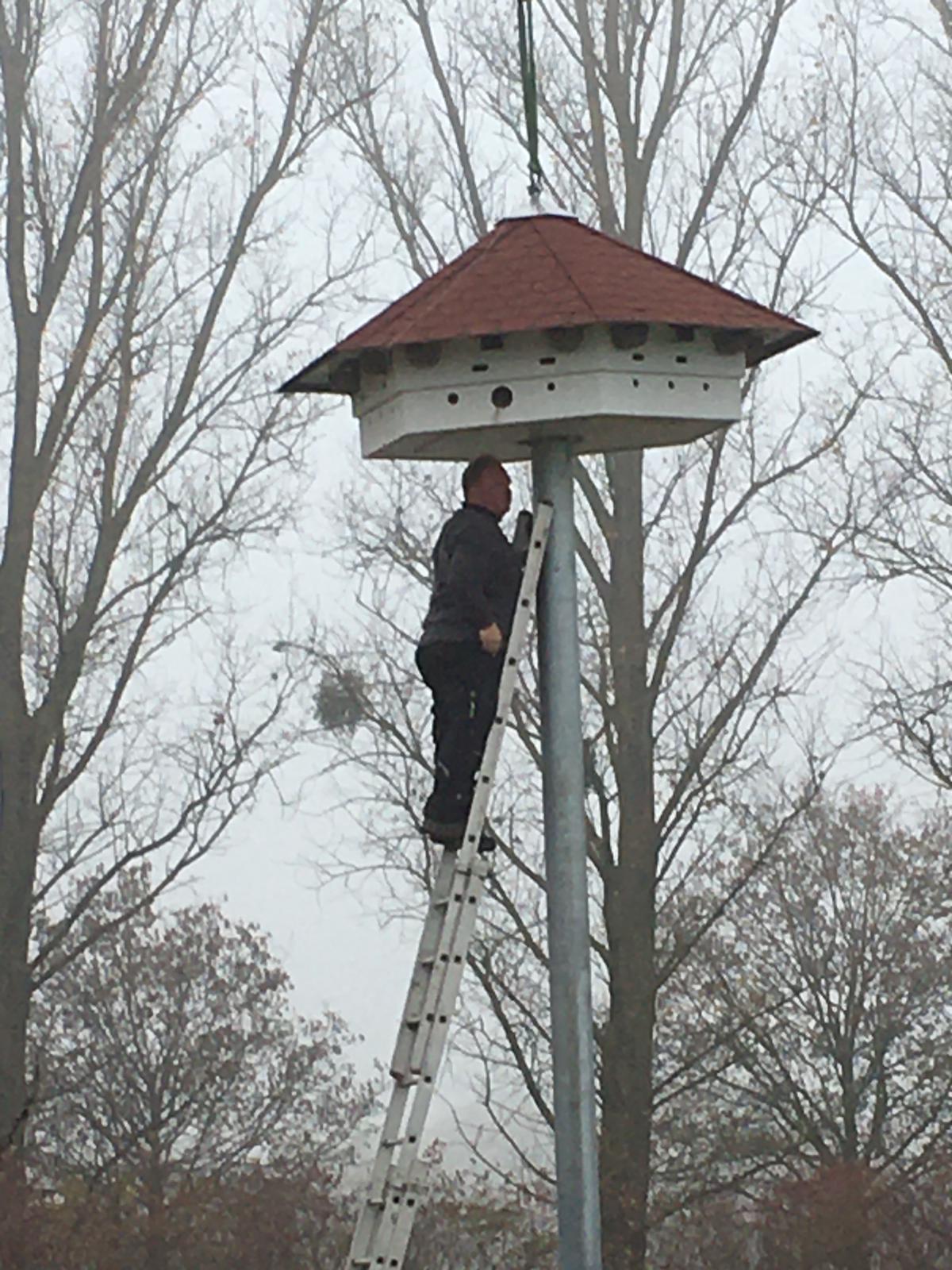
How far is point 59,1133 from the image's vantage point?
747 inches

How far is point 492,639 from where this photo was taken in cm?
520

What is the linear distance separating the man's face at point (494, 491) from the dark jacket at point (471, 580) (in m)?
0.04

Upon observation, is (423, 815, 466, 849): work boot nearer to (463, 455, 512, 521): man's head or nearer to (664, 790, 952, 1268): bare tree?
(463, 455, 512, 521): man's head

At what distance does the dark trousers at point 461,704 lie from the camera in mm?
5266

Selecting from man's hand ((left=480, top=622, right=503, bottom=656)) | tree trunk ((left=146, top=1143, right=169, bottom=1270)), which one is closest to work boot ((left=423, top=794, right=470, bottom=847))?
man's hand ((left=480, top=622, right=503, bottom=656))

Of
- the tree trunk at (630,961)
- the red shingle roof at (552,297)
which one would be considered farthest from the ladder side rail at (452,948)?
the tree trunk at (630,961)

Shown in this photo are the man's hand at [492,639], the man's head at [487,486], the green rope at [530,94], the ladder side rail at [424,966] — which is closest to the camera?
the ladder side rail at [424,966]

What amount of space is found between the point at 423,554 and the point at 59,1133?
8523 mm

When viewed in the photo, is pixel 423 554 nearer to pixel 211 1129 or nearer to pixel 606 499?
pixel 606 499

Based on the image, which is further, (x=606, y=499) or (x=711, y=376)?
(x=606, y=499)

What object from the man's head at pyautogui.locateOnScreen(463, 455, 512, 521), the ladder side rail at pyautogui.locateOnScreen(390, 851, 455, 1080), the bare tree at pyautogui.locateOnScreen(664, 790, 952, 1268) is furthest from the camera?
the bare tree at pyautogui.locateOnScreen(664, 790, 952, 1268)

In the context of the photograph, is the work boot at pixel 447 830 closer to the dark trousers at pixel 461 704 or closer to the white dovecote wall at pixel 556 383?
the dark trousers at pixel 461 704

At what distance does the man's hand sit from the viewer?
5.20 m

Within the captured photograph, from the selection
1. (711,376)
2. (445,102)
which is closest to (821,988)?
(445,102)
